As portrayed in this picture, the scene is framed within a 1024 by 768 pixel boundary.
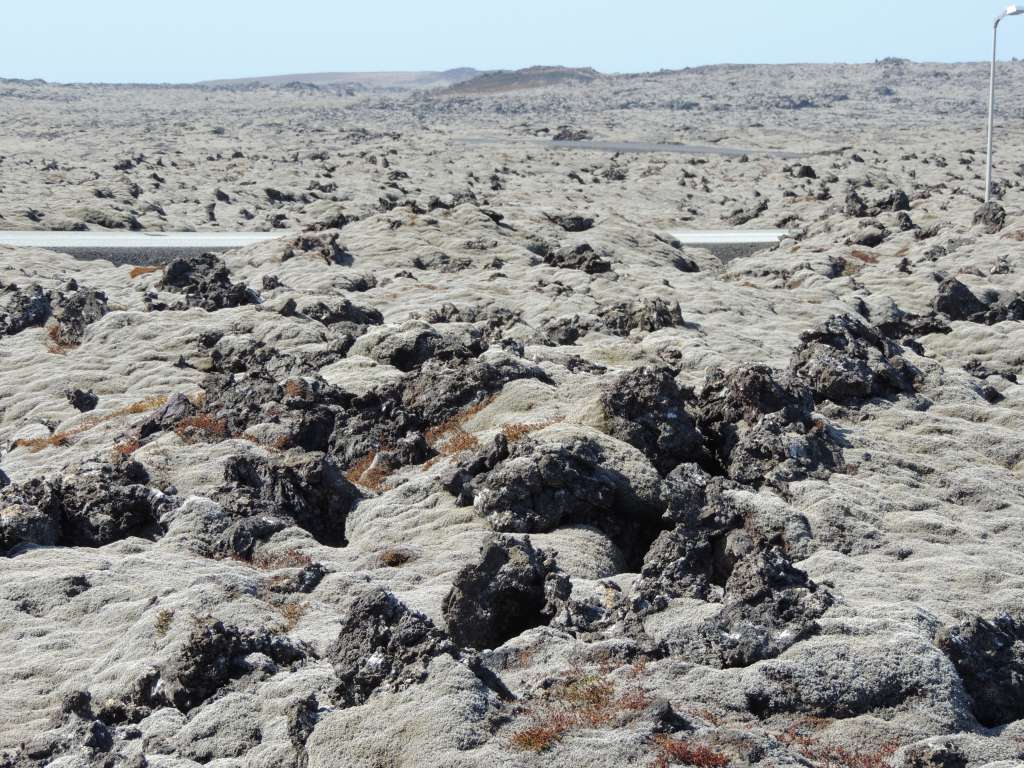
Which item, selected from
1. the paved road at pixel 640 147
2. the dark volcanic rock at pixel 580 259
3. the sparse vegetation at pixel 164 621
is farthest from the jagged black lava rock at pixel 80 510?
the paved road at pixel 640 147

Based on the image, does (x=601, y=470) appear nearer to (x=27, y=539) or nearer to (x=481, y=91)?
(x=27, y=539)

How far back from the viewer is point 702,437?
16344mm

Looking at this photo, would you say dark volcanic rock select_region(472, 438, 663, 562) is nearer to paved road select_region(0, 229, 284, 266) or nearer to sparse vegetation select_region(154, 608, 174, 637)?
sparse vegetation select_region(154, 608, 174, 637)

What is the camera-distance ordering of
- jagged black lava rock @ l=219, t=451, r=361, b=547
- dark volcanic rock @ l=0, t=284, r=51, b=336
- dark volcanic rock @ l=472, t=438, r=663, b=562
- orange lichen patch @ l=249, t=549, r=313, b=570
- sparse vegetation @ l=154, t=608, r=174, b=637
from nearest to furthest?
sparse vegetation @ l=154, t=608, r=174, b=637 < orange lichen patch @ l=249, t=549, r=313, b=570 < dark volcanic rock @ l=472, t=438, r=663, b=562 < jagged black lava rock @ l=219, t=451, r=361, b=547 < dark volcanic rock @ l=0, t=284, r=51, b=336

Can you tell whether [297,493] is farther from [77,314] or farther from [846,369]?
[77,314]

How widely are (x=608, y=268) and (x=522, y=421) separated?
14275mm

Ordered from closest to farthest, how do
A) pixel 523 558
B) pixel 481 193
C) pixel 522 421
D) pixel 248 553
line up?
pixel 523 558 < pixel 248 553 < pixel 522 421 < pixel 481 193

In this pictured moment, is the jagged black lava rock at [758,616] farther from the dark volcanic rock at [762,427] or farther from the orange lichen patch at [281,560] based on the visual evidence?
the orange lichen patch at [281,560]

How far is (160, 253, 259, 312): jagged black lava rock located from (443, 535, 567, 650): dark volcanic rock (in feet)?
55.4

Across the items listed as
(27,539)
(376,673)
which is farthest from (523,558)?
(27,539)

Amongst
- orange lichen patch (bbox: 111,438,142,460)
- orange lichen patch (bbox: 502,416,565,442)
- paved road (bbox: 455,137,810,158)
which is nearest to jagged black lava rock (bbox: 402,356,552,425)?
orange lichen patch (bbox: 502,416,565,442)

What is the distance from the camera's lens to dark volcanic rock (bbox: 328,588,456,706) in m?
9.56

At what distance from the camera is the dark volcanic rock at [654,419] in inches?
621

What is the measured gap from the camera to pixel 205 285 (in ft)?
91.2
